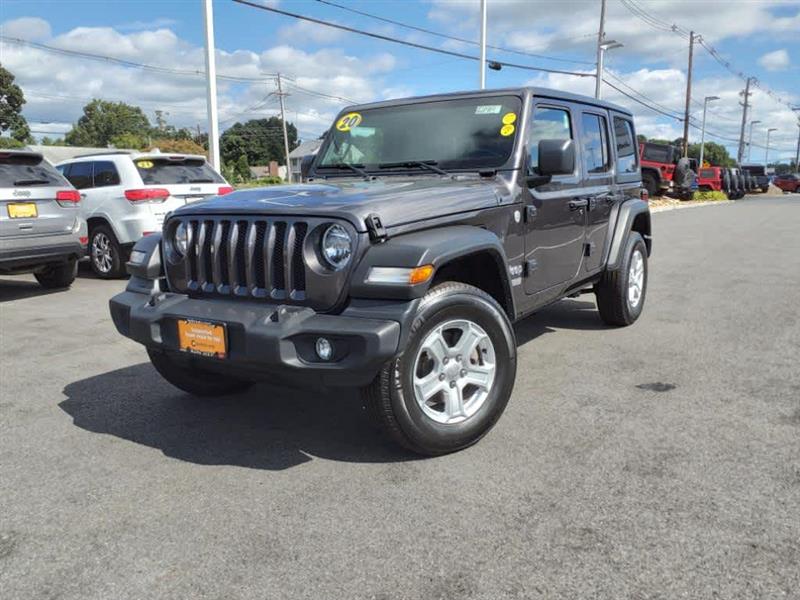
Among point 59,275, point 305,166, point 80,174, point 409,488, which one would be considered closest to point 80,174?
point 80,174

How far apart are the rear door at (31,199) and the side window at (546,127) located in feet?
20.2

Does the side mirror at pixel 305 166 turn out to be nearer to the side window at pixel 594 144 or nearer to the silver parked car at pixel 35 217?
the side window at pixel 594 144

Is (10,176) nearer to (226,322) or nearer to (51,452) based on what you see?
(51,452)

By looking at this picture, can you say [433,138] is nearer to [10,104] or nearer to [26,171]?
[26,171]

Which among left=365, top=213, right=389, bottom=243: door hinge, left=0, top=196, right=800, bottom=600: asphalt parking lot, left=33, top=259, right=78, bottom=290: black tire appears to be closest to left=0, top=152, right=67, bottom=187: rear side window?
left=33, top=259, right=78, bottom=290: black tire

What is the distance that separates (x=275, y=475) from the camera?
3.29 meters

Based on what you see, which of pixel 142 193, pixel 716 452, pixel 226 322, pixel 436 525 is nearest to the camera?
pixel 436 525

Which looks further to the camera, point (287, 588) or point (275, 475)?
point (275, 475)

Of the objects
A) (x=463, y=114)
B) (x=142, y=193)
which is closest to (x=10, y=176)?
(x=142, y=193)

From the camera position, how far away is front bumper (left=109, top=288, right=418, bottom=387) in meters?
2.95

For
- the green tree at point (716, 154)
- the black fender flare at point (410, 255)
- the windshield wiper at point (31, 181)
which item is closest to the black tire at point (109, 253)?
the windshield wiper at point (31, 181)

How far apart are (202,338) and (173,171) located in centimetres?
680

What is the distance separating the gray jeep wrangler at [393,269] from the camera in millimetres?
3070

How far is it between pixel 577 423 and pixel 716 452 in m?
0.73
